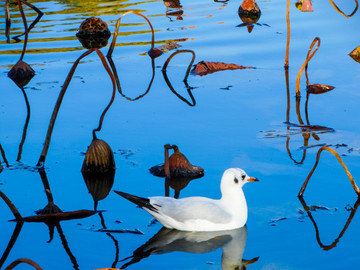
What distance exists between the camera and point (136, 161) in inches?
200

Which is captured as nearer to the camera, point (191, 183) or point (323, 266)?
point (323, 266)

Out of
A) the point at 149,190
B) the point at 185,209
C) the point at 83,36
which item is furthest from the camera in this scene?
the point at 83,36

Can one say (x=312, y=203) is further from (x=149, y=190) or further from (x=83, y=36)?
(x=83, y=36)

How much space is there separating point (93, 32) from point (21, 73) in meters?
1.55

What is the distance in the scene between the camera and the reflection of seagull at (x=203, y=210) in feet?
12.9

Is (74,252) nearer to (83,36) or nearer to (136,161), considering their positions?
(136,161)

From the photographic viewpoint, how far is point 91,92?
22.1 ft

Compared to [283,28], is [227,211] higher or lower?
higher

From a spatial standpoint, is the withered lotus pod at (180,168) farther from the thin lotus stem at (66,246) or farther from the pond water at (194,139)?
the thin lotus stem at (66,246)

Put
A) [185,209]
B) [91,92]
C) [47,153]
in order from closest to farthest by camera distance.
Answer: [185,209] → [47,153] → [91,92]

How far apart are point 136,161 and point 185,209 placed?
1.21 m

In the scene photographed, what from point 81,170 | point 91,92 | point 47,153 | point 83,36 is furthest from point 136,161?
point 83,36

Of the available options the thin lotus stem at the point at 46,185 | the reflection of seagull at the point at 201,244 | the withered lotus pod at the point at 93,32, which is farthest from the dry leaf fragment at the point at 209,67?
the reflection of seagull at the point at 201,244

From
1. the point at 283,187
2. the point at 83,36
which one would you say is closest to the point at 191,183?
the point at 283,187
